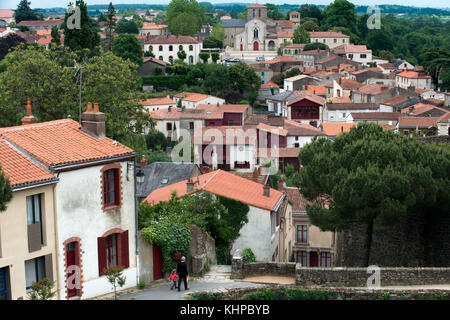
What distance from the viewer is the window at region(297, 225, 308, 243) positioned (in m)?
32.8

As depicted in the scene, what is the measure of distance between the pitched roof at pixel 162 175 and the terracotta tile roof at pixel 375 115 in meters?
38.0

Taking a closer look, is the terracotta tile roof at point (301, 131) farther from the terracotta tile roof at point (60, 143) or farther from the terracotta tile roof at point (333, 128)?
the terracotta tile roof at point (60, 143)

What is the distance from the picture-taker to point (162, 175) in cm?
3412

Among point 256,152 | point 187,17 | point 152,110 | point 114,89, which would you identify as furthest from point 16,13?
point 114,89

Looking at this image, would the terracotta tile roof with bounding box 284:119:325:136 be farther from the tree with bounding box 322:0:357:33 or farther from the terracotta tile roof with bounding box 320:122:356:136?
the tree with bounding box 322:0:357:33

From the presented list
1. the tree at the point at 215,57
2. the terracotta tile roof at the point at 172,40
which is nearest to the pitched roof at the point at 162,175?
the tree at the point at 215,57

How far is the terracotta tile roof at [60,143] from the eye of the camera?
50.2 feet

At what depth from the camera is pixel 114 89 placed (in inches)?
1216

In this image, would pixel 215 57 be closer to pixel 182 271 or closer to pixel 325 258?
pixel 325 258

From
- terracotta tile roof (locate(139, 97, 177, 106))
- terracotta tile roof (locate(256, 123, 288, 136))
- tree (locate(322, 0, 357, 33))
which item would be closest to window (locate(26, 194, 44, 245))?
terracotta tile roof (locate(256, 123, 288, 136))

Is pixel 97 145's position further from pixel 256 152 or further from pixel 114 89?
pixel 256 152

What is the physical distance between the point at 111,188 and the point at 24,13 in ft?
506

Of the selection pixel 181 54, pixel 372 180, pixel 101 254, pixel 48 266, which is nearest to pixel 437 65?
pixel 181 54
